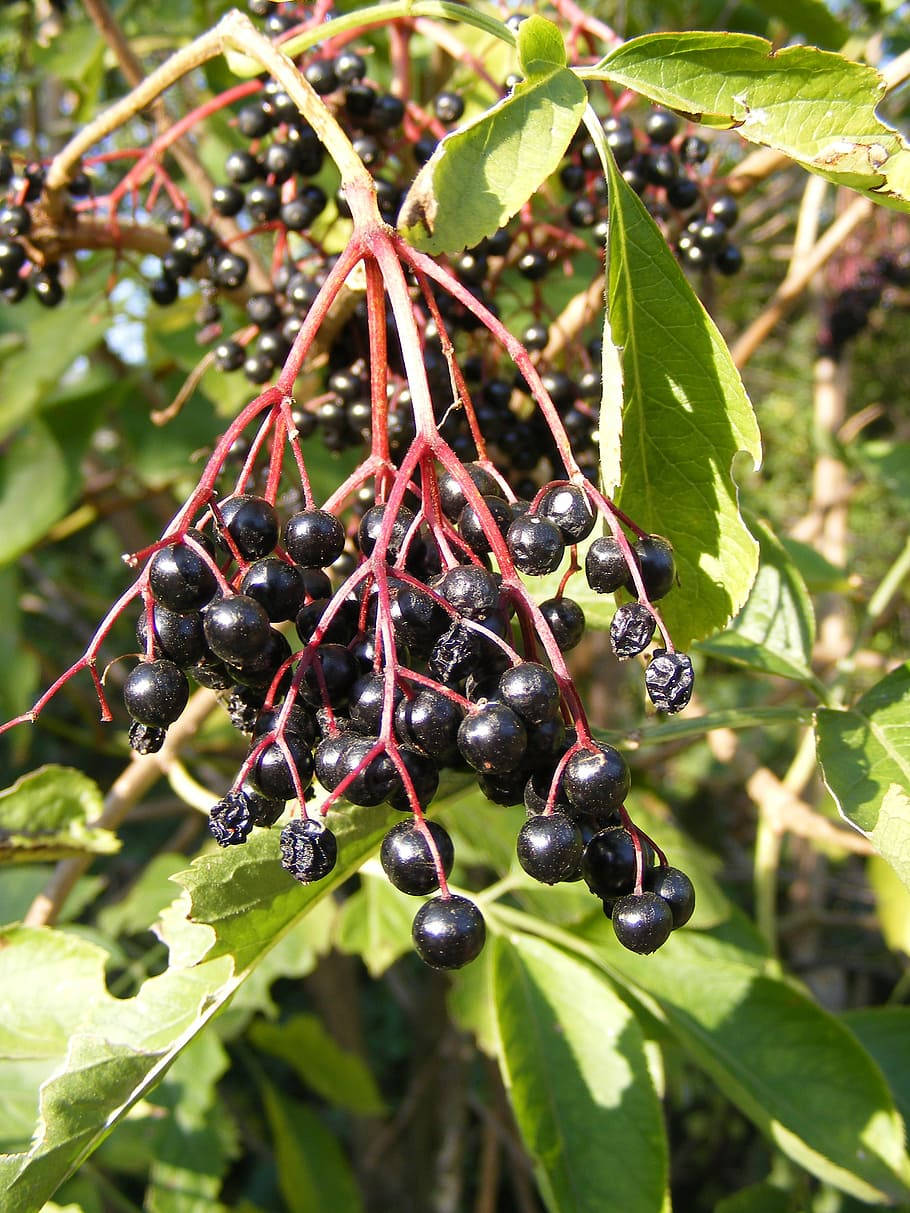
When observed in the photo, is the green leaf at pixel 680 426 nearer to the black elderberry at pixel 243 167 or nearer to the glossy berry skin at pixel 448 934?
the glossy berry skin at pixel 448 934

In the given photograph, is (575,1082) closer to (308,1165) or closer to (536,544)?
(536,544)

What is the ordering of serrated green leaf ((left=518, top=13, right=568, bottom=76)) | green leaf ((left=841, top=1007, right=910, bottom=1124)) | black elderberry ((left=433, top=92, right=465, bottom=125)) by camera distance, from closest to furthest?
serrated green leaf ((left=518, top=13, right=568, bottom=76)), black elderberry ((left=433, top=92, right=465, bottom=125)), green leaf ((left=841, top=1007, right=910, bottom=1124))

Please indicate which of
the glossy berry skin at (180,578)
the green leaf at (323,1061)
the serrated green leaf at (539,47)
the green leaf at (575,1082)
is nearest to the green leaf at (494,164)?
the serrated green leaf at (539,47)

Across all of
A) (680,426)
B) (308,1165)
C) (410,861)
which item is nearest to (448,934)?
(410,861)

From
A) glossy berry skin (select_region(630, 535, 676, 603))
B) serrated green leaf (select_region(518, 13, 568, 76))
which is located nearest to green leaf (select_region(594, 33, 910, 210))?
serrated green leaf (select_region(518, 13, 568, 76))

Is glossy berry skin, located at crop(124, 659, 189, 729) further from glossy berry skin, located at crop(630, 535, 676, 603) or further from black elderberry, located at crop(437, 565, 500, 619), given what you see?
glossy berry skin, located at crop(630, 535, 676, 603)

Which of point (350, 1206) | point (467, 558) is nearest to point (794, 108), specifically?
point (467, 558)

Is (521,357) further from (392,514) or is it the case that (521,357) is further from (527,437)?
(527,437)
